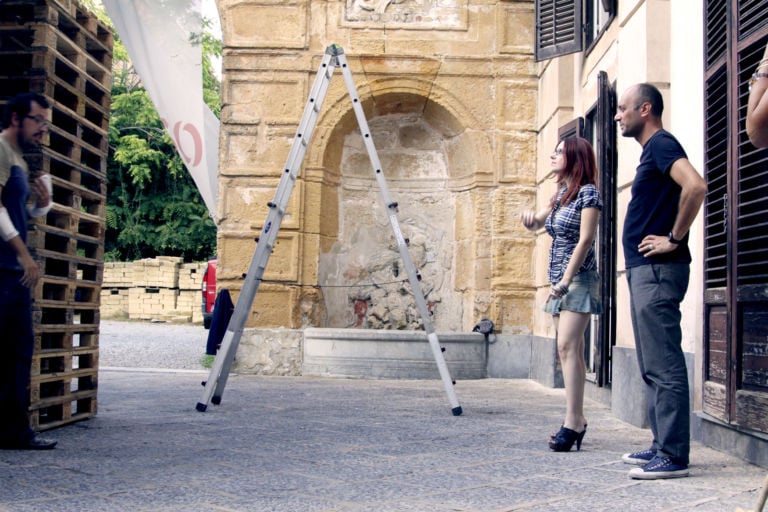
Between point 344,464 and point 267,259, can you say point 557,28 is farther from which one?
point 344,464

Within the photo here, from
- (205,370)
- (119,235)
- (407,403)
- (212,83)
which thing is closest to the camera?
(407,403)

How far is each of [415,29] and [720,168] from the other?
6.05m

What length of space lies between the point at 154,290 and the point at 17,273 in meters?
25.2

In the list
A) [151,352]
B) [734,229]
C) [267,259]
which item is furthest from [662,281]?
[151,352]

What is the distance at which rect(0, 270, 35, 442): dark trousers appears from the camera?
4500 mm

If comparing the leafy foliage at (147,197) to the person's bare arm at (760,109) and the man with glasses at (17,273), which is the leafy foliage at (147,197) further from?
the person's bare arm at (760,109)

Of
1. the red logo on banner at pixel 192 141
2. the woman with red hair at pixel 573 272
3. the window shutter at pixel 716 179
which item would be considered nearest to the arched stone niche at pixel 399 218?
the red logo on banner at pixel 192 141

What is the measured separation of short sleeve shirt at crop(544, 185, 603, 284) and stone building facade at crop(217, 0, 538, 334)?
557 cm

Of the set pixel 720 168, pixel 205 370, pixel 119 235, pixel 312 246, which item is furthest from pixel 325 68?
pixel 119 235

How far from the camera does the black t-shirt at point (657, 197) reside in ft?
13.1

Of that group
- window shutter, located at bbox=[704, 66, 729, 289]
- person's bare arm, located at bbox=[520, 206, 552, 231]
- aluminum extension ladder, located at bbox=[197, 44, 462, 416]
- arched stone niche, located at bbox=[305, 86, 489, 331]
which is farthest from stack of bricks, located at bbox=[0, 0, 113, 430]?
arched stone niche, located at bbox=[305, 86, 489, 331]

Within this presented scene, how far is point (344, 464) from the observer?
13.8 ft

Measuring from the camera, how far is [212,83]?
36812mm

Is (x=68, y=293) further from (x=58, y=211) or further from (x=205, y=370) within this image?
(x=205, y=370)
